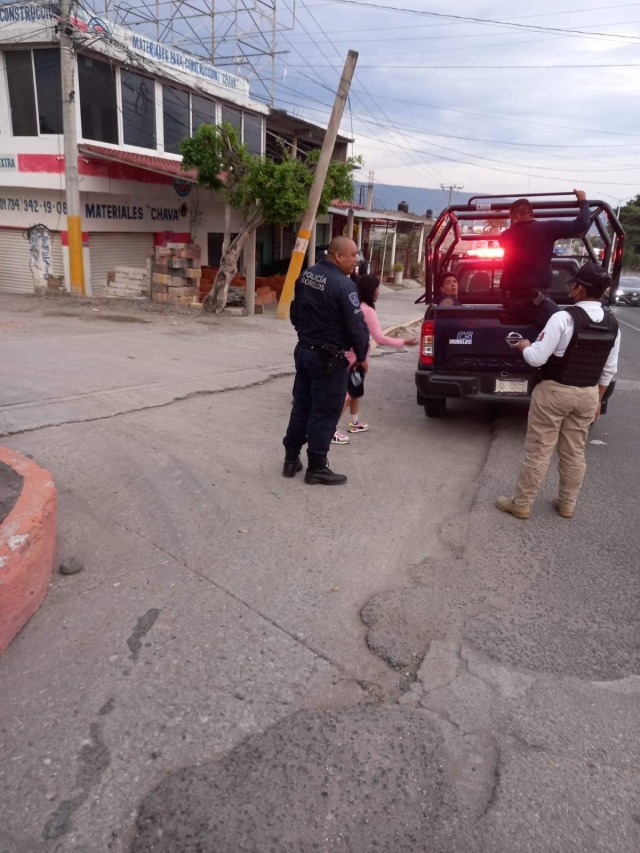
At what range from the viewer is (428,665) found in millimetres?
2914

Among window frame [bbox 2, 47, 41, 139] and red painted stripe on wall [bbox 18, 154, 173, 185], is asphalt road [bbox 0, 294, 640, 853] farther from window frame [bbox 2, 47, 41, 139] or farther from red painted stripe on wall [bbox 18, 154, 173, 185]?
window frame [bbox 2, 47, 41, 139]

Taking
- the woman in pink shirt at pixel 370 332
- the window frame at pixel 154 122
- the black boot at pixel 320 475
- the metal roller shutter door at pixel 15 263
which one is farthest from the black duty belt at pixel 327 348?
the window frame at pixel 154 122

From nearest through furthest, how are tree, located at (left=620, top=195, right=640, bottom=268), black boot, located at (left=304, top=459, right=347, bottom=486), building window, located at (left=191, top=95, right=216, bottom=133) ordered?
black boot, located at (left=304, top=459, right=347, bottom=486), building window, located at (left=191, top=95, right=216, bottom=133), tree, located at (left=620, top=195, right=640, bottom=268)

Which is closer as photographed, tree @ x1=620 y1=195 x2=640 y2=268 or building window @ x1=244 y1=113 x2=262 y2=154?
building window @ x1=244 y1=113 x2=262 y2=154

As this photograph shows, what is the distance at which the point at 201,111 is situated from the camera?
18.9 m

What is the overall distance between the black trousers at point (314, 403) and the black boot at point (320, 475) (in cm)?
3

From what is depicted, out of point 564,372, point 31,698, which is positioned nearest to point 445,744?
point 31,698

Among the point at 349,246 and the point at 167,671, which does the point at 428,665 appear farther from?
the point at 349,246

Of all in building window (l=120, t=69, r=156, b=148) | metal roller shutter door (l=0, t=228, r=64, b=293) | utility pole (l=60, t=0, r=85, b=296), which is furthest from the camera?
metal roller shutter door (l=0, t=228, r=64, b=293)

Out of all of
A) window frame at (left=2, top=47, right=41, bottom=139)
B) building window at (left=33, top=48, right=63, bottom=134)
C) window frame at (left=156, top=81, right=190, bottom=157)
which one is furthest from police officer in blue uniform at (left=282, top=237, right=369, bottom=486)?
window frame at (left=156, top=81, right=190, bottom=157)

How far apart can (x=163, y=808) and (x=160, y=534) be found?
78.9 inches

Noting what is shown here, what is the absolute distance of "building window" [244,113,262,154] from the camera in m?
20.9

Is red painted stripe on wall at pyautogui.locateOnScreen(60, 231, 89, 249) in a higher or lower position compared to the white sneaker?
higher

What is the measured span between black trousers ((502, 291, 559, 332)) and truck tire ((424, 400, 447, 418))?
1.61 meters
